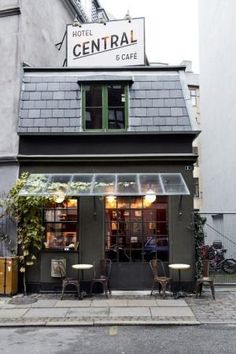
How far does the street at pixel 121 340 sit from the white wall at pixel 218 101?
44.9ft

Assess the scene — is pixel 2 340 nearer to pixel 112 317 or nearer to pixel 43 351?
pixel 43 351

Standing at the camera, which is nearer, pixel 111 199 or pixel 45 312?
pixel 45 312

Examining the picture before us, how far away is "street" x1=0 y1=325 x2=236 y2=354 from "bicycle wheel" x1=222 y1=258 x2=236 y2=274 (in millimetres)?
9188

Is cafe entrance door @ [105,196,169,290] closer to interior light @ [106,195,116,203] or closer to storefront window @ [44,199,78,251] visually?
interior light @ [106,195,116,203]

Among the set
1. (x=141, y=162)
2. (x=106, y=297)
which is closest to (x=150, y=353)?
(x=106, y=297)

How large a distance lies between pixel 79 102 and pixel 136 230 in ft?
14.7

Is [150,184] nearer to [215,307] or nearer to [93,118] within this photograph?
[93,118]

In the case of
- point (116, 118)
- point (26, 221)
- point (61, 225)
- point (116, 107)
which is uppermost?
point (116, 107)

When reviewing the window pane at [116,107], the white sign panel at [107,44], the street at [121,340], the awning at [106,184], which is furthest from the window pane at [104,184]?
the white sign panel at [107,44]

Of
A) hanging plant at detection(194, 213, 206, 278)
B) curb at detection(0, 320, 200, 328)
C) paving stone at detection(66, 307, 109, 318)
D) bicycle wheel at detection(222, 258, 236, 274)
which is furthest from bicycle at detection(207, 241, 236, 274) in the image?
curb at detection(0, 320, 200, 328)

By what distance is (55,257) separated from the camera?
13.6 metres

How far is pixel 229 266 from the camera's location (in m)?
18.8

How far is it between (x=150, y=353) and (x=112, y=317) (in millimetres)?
2670

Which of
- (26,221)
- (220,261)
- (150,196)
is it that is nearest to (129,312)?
(150,196)
